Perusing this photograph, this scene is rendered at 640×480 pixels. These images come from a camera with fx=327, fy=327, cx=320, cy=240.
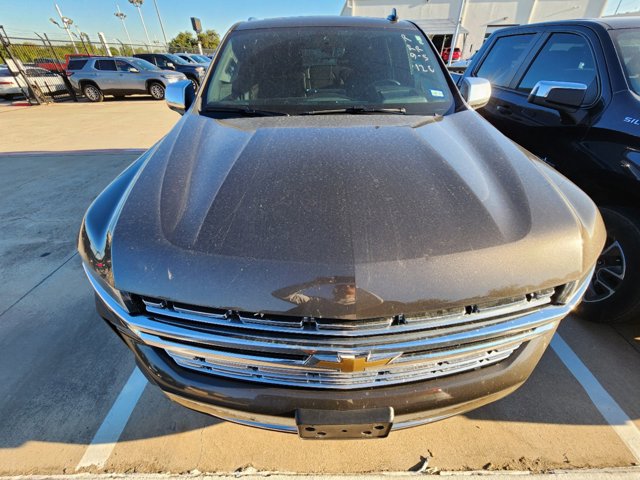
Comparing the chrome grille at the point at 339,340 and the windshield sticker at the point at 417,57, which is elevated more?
the windshield sticker at the point at 417,57

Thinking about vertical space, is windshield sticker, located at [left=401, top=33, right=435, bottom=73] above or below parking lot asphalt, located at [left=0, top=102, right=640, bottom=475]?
above

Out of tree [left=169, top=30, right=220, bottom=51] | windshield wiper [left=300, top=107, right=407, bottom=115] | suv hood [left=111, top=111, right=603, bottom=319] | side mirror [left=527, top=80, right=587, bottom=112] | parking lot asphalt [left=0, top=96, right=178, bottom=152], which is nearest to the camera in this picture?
suv hood [left=111, top=111, right=603, bottom=319]

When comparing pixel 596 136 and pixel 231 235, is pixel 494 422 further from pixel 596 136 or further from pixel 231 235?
pixel 596 136

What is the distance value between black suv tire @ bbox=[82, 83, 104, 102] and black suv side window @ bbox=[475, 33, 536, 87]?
15.1m

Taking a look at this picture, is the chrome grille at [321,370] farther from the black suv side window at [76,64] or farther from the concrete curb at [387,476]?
the black suv side window at [76,64]

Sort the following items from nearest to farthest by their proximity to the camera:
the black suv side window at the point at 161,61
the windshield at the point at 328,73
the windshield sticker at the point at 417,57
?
the windshield at the point at 328,73
the windshield sticker at the point at 417,57
the black suv side window at the point at 161,61

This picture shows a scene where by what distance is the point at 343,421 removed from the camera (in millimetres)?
1122

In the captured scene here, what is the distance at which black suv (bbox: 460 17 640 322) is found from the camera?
6.46 ft

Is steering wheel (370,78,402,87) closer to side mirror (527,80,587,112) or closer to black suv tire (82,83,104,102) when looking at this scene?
side mirror (527,80,587,112)

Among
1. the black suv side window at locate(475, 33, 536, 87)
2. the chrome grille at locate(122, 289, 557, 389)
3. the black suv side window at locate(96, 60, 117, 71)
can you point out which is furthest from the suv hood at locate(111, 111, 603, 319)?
the black suv side window at locate(96, 60, 117, 71)

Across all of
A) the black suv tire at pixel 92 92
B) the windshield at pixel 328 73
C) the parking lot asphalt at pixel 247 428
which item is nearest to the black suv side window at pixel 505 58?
the windshield at pixel 328 73

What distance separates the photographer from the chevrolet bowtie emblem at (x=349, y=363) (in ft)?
3.41

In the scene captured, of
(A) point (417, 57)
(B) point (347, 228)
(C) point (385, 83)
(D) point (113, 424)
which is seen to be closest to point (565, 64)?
(A) point (417, 57)

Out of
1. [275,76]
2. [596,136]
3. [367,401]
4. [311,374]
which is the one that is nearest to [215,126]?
[275,76]
